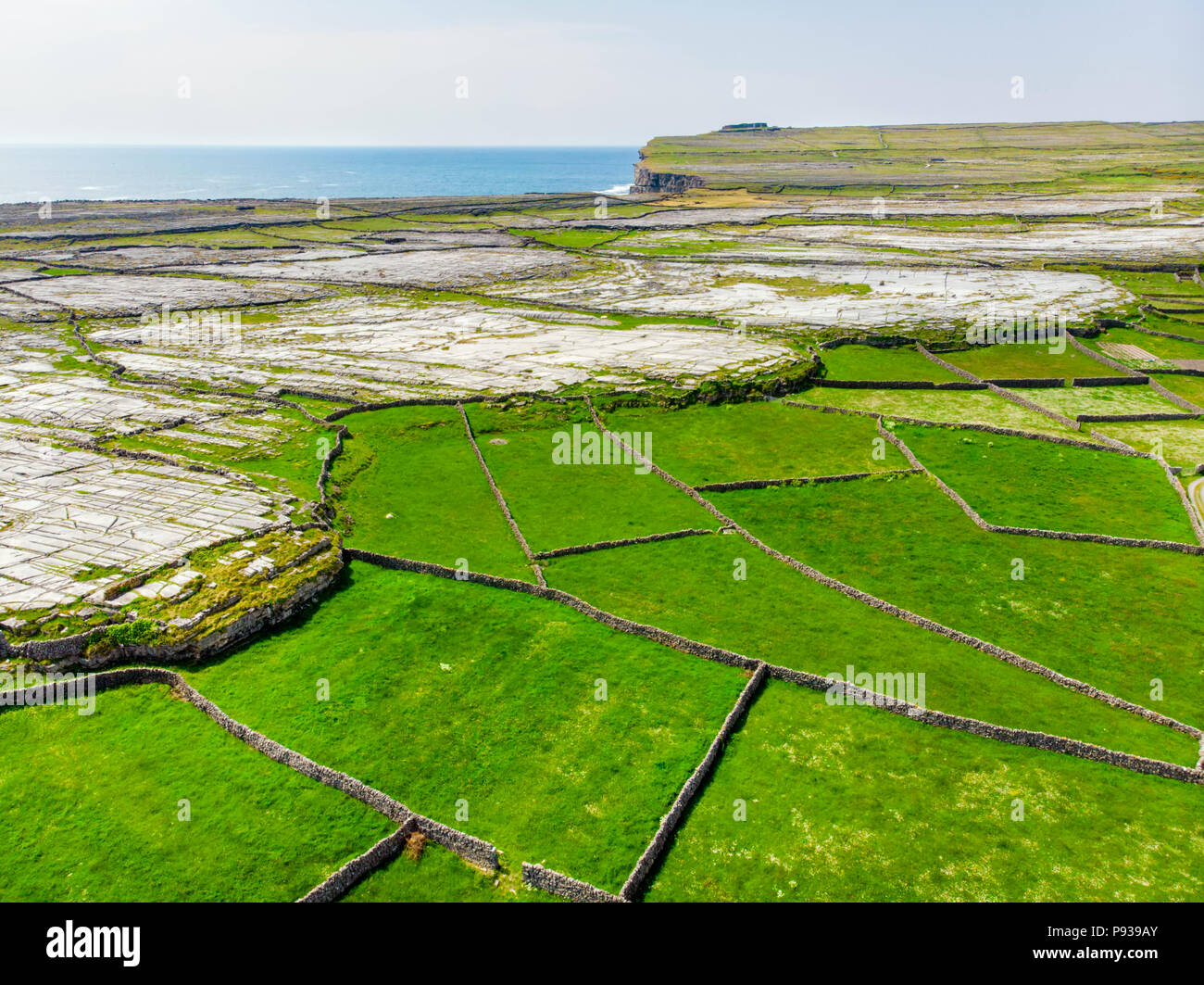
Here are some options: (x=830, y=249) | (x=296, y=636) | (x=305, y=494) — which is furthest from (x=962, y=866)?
(x=830, y=249)

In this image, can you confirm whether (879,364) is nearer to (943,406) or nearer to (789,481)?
(943,406)

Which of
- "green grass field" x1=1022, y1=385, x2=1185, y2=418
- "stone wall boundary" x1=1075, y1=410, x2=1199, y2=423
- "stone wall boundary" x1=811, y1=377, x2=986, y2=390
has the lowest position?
"stone wall boundary" x1=1075, y1=410, x2=1199, y2=423

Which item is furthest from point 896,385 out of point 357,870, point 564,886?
point 357,870

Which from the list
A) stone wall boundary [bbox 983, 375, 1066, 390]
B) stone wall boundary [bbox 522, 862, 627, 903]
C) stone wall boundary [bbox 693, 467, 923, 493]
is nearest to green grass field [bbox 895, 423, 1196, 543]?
stone wall boundary [bbox 693, 467, 923, 493]

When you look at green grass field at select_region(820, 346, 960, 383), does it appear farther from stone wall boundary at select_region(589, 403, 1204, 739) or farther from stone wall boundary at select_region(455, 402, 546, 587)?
stone wall boundary at select_region(455, 402, 546, 587)
